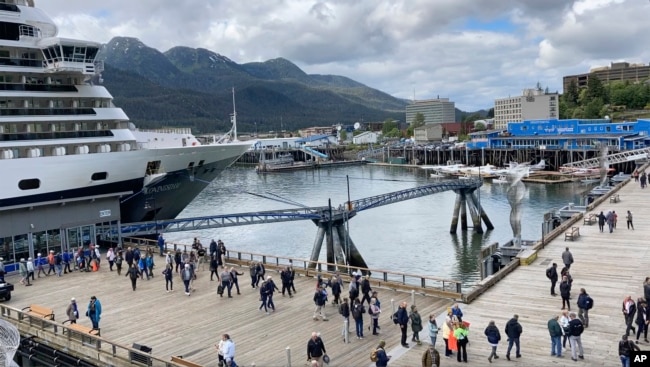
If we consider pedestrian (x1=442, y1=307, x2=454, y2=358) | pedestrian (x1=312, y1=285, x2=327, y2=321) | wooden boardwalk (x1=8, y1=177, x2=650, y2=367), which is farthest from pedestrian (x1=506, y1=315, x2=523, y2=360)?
pedestrian (x1=312, y1=285, x2=327, y2=321)

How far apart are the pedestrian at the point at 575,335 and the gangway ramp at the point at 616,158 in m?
62.8

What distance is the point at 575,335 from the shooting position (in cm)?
1340

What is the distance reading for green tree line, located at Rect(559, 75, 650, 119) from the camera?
5399 inches

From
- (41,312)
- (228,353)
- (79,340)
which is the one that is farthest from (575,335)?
(41,312)

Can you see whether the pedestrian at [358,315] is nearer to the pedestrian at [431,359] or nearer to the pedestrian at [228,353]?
the pedestrian at [431,359]

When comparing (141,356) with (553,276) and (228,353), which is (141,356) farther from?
(553,276)

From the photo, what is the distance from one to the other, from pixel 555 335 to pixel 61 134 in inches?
1029

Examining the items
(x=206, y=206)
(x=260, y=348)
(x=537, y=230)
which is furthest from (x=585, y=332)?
(x=206, y=206)

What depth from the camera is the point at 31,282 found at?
77.4 feet

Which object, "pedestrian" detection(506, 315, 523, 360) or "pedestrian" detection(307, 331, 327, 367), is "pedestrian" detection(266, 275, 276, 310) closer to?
"pedestrian" detection(307, 331, 327, 367)

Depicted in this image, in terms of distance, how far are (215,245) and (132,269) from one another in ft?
12.1

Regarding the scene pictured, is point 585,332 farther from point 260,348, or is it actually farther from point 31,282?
point 31,282

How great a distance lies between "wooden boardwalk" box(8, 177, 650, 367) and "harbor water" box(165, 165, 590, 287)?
38.4 ft

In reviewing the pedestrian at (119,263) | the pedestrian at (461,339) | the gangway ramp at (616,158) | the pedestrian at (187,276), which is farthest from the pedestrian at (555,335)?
the gangway ramp at (616,158)
